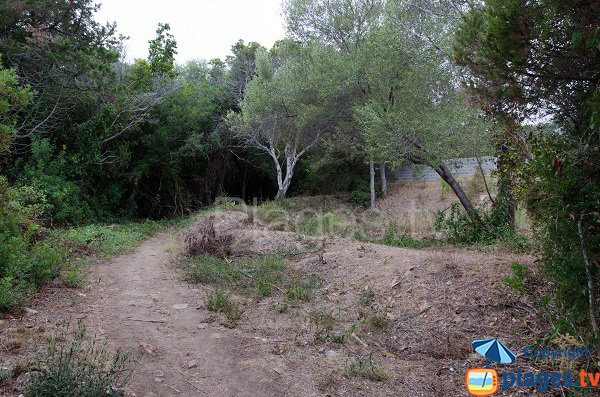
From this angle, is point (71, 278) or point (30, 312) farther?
point (71, 278)

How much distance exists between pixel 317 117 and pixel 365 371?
494 inches

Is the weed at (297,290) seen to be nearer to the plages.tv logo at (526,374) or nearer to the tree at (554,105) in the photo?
the plages.tv logo at (526,374)

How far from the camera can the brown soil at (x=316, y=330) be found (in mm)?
3455

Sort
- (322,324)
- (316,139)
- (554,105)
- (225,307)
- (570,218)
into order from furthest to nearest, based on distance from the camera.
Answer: (316,139)
(225,307)
(322,324)
(554,105)
(570,218)

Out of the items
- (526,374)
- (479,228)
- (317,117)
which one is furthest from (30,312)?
(317,117)

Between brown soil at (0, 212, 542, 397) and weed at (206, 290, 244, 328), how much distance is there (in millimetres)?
107

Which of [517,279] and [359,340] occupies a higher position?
[517,279]

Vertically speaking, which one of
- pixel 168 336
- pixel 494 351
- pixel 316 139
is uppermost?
pixel 316 139

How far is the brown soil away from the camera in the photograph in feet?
11.3

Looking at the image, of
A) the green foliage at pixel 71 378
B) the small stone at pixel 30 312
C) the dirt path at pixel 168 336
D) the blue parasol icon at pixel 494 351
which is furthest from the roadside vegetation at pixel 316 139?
the green foliage at pixel 71 378

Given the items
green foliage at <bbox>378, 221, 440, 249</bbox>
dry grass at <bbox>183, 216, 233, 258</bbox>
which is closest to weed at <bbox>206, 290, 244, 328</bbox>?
dry grass at <bbox>183, 216, 233, 258</bbox>

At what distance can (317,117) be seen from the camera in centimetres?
1533

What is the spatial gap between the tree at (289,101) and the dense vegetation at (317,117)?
66 millimetres

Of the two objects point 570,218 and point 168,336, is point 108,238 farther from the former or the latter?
point 570,218
